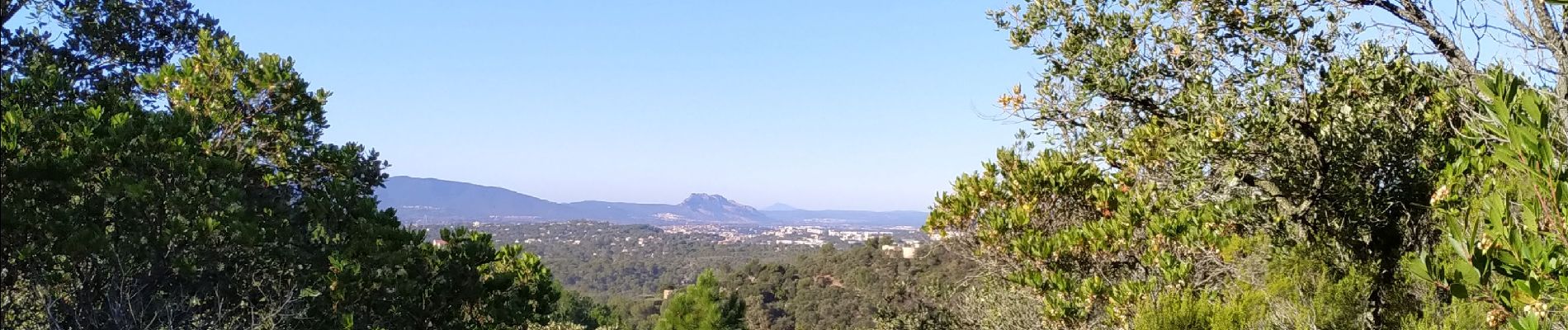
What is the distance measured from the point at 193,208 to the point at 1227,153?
26.5 feet

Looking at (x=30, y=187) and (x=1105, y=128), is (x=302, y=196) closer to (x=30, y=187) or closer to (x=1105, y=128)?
(x=30, y=187)

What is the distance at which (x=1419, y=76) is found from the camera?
5.14m

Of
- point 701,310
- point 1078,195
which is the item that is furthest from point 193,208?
point 701,310

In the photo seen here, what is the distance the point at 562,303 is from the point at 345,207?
34632 mm

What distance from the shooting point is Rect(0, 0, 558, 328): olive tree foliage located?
634 cm

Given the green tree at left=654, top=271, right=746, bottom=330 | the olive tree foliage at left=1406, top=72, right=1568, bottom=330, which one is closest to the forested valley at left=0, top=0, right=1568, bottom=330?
the olive tree foliage at left=1406, top=72, right=1568, bottom=330

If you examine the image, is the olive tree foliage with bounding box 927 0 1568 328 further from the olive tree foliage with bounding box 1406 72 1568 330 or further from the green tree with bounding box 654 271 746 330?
the green tree with bounding box 654 271 746 330

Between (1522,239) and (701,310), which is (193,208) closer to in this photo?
(1522,239)

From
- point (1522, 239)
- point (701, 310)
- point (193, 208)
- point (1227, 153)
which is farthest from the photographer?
point (701, 310)

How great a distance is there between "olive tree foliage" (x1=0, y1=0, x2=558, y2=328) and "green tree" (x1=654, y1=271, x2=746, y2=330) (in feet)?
61.9

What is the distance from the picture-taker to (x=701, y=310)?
96.6 ft

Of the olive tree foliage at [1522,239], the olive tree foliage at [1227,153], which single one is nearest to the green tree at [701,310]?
the olive tree foliage at [1227,153]

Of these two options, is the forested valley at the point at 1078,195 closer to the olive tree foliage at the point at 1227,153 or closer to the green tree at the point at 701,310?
the olive tree foliage at the point at 1227,153

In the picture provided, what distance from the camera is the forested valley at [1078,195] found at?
4.51 m
